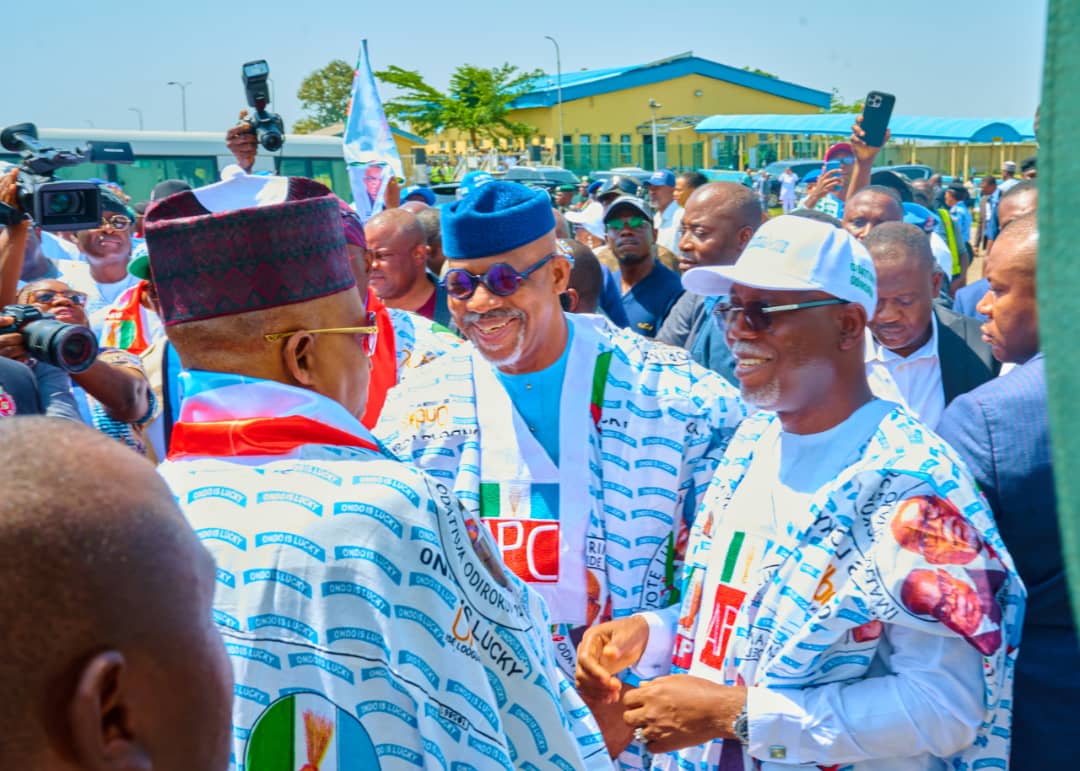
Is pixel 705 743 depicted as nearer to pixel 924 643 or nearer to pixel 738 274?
pixel 924 643

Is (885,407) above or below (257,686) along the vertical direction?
above

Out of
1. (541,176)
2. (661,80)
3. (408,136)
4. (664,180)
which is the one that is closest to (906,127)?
(541,176)

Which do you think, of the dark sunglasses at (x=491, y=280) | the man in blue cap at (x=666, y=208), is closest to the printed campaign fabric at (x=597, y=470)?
the dark sunglasses at (x=491, y=280)

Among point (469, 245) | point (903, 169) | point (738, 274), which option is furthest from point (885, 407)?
point (903, 169)

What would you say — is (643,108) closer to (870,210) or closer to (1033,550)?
(870,210)

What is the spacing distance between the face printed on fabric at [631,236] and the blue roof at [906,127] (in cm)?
2310

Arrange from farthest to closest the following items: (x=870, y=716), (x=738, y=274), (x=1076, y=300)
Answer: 1. (x=738, y=274)
2. (x=870, y=716)
3. (x=1076, y=300)

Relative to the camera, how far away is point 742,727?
7.83 ft

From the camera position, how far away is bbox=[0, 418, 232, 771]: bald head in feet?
3.00

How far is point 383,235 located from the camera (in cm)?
552

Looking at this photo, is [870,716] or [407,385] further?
[407,385]

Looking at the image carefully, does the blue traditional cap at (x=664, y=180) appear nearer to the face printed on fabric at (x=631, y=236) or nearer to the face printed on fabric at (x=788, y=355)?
the face printed on fabric at (x=631, y=236)

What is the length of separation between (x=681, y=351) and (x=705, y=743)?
125cm

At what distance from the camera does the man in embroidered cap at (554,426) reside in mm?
3020
